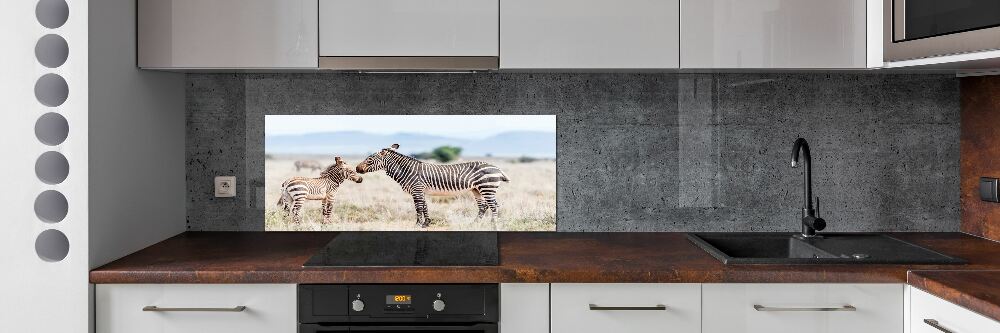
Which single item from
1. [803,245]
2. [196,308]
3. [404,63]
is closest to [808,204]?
[803,245]

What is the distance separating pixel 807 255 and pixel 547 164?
2.95 feet

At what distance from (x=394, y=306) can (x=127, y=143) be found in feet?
3.07

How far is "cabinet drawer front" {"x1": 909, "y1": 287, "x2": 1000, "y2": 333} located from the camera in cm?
154

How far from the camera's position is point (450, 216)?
101 inches

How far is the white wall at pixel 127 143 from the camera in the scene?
1.91m

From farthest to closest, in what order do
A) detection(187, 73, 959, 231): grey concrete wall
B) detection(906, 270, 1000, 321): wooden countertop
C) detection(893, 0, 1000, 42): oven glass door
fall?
detection(187, 73, 959, 231): grey concrete wall → detection(893, 0, 1000, 42): oven glass door → detection(906, 270, 1000, 321): wooden countertop

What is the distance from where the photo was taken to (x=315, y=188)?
2.55 meters
